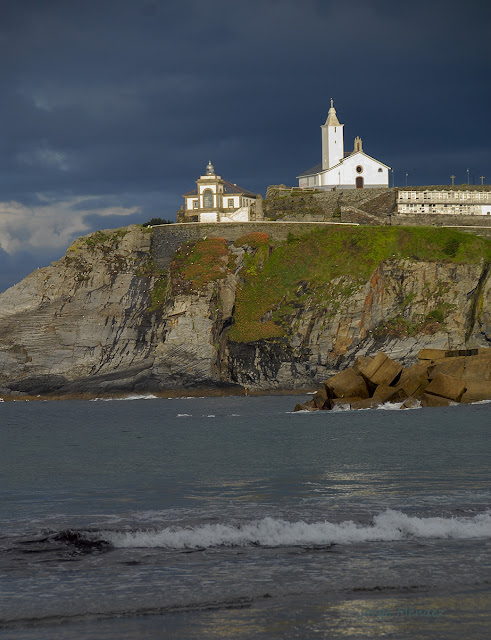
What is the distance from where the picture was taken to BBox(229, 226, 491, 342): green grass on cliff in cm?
7981

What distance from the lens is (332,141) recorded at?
328 ft

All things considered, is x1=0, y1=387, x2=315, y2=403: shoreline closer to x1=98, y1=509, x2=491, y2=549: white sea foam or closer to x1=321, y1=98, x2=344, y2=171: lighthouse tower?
x1=321, y1=98, x2=344, y2=171: lighthouse tower

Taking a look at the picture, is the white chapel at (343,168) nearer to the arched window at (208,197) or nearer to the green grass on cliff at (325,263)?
the arched window at (208,197)

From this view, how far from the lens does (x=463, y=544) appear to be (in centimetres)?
1469

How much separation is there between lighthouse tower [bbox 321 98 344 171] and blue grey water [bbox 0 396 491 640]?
71.2 meters

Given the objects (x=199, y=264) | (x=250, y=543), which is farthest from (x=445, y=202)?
(x=250, y=543)

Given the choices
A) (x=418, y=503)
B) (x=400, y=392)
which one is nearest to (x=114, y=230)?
(x=400, y=392)

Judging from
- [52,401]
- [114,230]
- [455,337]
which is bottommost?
[52,401]

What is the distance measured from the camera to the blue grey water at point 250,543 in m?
11.0

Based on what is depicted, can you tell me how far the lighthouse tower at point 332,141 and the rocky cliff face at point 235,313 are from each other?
1775 cm

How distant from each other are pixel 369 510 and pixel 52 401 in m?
65.7

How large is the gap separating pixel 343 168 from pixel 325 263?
1972cm

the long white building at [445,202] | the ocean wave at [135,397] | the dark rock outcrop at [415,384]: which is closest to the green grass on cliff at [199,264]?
the ocean wave at [135,397]

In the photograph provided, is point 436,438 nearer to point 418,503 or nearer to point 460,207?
point 418,503
